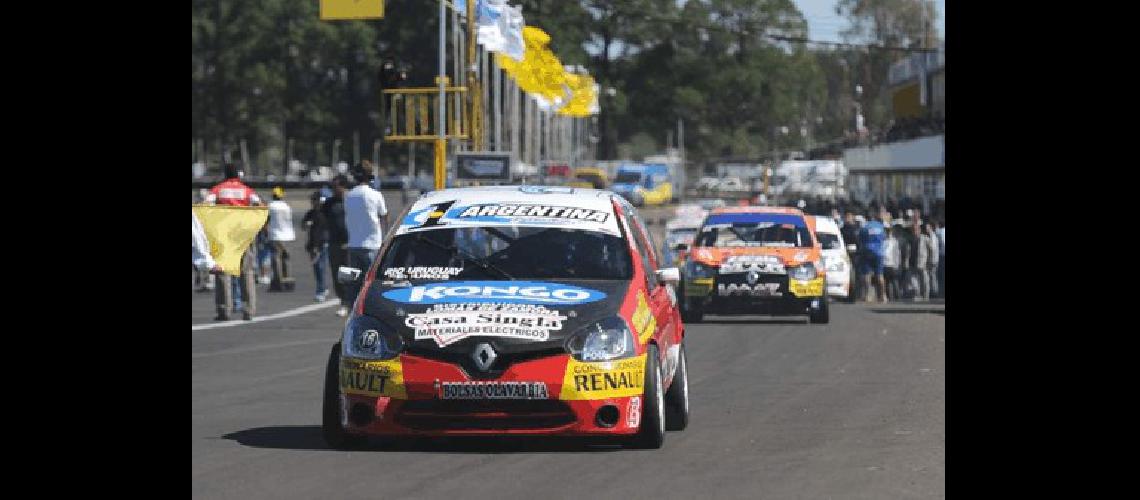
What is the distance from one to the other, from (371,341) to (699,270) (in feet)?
50.2

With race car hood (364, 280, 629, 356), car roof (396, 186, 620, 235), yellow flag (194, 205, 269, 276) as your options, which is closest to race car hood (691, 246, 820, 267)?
yellow flag (194, 205, 269, 276)

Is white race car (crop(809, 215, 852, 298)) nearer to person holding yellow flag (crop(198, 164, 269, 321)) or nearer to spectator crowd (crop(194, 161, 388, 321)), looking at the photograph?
spectator crowd (crop(194, 161, 388, 321))

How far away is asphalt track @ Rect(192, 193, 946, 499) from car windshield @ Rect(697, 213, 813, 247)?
7.12 meters

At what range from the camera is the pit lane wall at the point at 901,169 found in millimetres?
63391

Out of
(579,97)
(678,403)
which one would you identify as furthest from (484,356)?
(579,97)

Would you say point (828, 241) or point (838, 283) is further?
point (838, 283)

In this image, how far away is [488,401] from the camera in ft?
37.4

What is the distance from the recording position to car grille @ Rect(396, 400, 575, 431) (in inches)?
449

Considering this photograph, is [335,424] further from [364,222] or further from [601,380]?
[364,222]

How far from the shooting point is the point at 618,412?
1156 centimetres

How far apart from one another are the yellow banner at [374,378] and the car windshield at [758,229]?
52.6 feet
